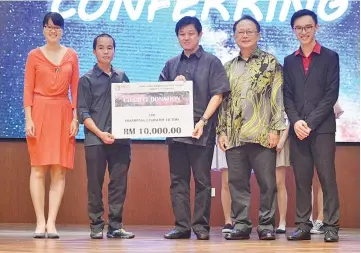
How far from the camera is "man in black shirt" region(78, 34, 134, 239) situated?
5168mm

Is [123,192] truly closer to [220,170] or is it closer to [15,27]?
[220,170]

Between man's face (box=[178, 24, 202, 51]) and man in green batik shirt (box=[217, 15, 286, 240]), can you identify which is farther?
man's face (box=[178, 24, 202, 51])

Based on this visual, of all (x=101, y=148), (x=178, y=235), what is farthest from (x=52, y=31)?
(x=178, y=235)

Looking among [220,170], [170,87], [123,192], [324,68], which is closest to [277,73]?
[324,68]

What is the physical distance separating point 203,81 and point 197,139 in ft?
1.24

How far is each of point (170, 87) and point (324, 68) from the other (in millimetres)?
980

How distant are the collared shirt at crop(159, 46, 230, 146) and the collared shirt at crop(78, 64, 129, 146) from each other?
0.47 meters

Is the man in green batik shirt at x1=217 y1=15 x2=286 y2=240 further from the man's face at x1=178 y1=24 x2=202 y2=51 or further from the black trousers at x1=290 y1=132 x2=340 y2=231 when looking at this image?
the man's face at x1=178 y1=24 x2=202 y2=51

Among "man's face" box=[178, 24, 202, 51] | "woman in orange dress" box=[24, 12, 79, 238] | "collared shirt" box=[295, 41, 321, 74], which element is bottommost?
"woman in orange dress" box=[24, 12, 79, 238]

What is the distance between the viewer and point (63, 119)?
532 centimetres

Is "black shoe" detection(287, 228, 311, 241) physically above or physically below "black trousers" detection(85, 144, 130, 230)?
below

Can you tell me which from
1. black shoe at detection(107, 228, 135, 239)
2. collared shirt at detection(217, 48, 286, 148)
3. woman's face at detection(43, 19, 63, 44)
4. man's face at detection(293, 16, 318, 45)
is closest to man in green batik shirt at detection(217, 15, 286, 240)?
collared shirt at detection(217, 48, 286, 148)

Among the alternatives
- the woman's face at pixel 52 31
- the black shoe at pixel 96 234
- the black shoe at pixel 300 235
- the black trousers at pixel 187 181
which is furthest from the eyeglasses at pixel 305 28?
the black shoe at pixel 96 234

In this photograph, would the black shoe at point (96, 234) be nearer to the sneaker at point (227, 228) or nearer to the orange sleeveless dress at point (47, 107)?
the orange sleeveless dress at point (47, 107)
